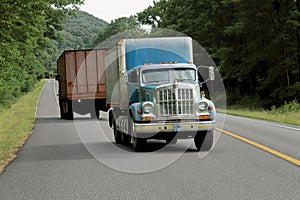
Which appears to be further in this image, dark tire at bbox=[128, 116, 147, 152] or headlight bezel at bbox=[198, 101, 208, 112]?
dark tire at bbox=[128, 116, 147, 152]

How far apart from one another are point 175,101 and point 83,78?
1761 cm

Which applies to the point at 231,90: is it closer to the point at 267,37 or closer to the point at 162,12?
the point at 267,37

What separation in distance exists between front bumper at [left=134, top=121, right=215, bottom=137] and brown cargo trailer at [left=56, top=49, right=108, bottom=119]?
1705cm

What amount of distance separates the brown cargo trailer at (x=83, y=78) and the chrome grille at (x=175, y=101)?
16925 mm

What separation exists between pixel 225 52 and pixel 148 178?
1454 inches

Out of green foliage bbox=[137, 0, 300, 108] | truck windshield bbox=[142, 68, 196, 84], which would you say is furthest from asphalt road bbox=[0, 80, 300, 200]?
green foliage bbox=[137, 0, 300, 108]

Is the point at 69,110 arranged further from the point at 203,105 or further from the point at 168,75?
the point at 203,105

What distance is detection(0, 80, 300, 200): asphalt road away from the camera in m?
7.76

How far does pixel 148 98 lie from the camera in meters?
13.3

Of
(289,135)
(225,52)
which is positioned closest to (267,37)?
(225,52)

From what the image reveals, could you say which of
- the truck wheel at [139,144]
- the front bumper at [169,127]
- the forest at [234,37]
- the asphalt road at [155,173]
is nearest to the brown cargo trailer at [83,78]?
the forest at [234,37]

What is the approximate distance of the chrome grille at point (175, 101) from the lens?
12.9 meters

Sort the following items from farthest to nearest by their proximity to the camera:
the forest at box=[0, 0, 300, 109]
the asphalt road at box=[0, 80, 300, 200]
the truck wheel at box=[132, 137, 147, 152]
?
the forest at box=[0, 0, 300, 109] < the truck wheel at box=[132, 137, 147, 152] < the asphalt road at box=[0, 80, 300, 200]

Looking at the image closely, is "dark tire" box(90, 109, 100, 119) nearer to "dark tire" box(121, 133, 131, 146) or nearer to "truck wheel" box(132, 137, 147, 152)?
"dark tire" box(121, 133, 131, 146)
